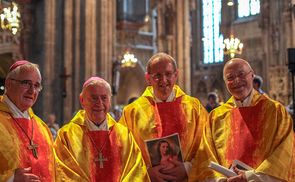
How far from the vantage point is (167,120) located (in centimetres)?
449

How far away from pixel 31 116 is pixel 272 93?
19.4m

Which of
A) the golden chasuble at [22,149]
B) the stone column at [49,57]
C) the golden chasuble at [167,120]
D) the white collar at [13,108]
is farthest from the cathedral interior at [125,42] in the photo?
the white collar at [13,108]

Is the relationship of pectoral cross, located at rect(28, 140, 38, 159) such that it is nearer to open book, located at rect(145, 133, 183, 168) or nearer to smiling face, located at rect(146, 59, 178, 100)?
open book, located at rect(145, 133, 183, 168)

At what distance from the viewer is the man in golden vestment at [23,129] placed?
11.9ft

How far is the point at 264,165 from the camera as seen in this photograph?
12.5 ft

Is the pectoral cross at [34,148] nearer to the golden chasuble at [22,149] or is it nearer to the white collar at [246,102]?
the golden chasuble at [22,149]

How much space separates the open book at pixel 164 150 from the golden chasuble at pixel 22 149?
87 cm

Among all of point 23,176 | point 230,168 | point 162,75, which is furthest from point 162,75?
point 23,176

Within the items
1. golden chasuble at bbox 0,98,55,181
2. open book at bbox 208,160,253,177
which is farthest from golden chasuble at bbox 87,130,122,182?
open book at bbox 208,160,253,177

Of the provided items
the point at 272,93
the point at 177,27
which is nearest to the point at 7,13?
the point at 177,27

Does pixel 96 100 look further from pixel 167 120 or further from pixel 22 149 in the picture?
pixel 167 120

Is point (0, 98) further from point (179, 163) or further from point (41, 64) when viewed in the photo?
point (41, 64)

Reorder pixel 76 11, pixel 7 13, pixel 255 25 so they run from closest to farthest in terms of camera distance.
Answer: pixel 7 13 → pixel 76 11 → pixel 255 25

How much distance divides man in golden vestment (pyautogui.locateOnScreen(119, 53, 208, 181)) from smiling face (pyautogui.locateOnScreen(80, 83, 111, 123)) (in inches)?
21.5
